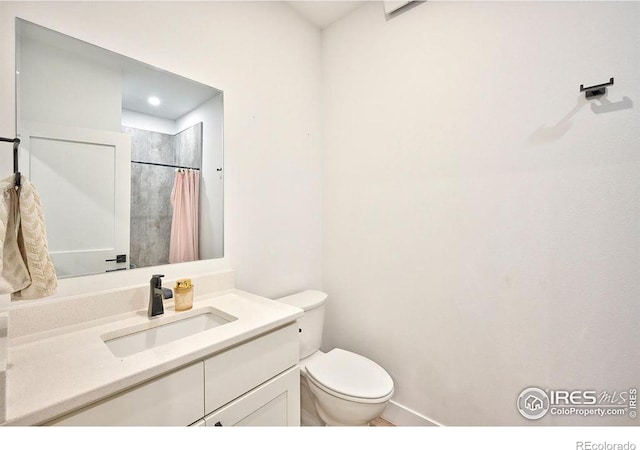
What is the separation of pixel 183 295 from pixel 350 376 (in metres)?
0.91

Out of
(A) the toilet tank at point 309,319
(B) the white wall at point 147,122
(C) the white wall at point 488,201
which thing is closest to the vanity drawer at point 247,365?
(A) the toilet tank at point 309,319

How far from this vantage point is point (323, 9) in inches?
70.9

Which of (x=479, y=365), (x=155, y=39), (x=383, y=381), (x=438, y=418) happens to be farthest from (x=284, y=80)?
(x=438, y=418)

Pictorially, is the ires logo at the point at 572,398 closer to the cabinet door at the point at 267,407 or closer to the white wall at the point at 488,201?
the white wall at the point at 488,201

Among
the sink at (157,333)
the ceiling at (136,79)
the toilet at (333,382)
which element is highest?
→ the ceiling at (136,79)

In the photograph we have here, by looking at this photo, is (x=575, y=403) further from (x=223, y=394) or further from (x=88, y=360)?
(x=88, y=360)

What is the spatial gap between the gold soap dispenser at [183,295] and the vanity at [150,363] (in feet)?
0.10

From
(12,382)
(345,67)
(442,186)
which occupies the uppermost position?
(345,67)

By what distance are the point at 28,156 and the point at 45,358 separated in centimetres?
67

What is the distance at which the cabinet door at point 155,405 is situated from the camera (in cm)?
66

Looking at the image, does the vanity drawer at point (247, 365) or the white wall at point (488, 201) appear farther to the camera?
the white wall at point (488, 201)

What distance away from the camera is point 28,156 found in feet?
3.08

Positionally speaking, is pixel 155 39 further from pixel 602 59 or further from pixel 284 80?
pixel 602 59

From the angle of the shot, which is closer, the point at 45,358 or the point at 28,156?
the point at 45,358
